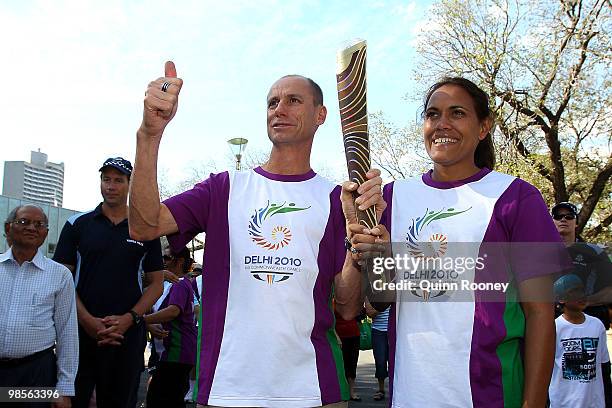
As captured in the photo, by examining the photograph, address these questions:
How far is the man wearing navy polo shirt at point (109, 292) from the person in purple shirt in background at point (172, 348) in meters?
1.31

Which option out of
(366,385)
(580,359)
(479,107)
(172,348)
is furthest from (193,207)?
(366,385)

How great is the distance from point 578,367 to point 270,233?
3554mm

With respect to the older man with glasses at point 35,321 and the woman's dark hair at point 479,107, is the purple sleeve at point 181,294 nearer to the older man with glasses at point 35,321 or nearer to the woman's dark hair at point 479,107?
the older man with glasses at point 35,321

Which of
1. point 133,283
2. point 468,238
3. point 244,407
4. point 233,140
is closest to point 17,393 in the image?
point 133,283

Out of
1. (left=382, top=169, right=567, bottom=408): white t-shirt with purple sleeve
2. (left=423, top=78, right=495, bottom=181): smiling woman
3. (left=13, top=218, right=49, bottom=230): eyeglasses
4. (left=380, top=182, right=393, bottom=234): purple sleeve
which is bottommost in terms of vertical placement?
(left=382, top=169, right=567, bottom=408): white t-shirt with purple sleeve

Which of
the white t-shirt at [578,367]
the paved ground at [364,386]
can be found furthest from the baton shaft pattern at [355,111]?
the paved ground at [364,386]

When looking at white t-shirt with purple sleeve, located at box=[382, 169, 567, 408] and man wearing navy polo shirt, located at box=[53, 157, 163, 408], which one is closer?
white t-shirt with purple sleeve, located at box=[382, 169, 567, 408]

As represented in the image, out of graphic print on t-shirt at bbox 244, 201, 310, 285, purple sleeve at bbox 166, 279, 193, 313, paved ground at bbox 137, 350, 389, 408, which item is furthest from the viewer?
paved ground at bbox 137, 350, 389, 408

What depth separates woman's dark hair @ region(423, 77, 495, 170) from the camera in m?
2.55

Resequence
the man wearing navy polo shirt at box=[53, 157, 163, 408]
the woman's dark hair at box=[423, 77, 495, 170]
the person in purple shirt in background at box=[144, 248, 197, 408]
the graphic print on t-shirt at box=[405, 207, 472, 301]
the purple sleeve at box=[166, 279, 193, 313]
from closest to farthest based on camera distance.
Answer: the graphic print on t-shirt at box=[405, 207, 472, 301]
the woman's dark hair at box=[423, 77, 495, 170]
the man wearing navy polo shirt at box=[53, 157, 163, 408]
the person in purple shirt in background at box=[144, 248, 197, 408]
the purple sleeve at box=[166, 279, 193, 313]

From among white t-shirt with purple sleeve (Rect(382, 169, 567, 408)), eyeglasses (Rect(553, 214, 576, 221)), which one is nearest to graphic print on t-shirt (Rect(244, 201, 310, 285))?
white t-shirt with purple sleeve (Rect(382, 169, 567, 408))

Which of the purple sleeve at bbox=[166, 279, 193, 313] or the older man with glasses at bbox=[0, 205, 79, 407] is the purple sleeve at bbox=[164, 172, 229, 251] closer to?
the older man with glasses at bbox=[0, 205, 79, 407]

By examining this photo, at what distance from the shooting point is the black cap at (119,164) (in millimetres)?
4555

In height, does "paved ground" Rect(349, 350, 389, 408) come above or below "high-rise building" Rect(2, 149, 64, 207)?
below
